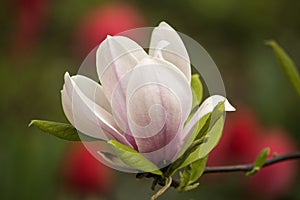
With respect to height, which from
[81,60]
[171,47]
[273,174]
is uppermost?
[171,47]

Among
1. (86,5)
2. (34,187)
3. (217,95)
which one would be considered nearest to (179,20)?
(86,5)

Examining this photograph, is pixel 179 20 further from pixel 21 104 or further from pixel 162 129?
pixel 162 129

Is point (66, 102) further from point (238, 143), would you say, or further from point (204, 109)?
point (238, 143)

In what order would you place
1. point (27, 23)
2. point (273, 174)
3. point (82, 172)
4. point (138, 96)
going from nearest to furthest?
point (138, 96), point (82, 172), point (273, 174), point (27, 23)

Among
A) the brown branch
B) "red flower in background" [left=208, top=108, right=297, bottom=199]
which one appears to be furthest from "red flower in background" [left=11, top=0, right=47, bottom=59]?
the brown branch

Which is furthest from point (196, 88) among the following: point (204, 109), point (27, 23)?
point (27, 23)

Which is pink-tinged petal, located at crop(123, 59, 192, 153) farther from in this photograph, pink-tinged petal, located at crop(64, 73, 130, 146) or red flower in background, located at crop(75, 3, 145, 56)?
red flower in background, located at crop(75, 3, 145, 56)

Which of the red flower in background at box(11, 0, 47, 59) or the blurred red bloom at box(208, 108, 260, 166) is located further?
the red flower in background at box(11, 0, 47, 59)
